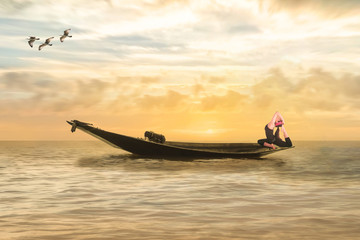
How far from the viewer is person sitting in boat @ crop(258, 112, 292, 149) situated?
2964 centimetres

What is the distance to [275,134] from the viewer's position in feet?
105

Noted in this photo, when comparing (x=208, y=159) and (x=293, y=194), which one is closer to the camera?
(x=293, y=194)

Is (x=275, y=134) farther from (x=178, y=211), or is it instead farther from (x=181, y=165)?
(x=178, y=211)

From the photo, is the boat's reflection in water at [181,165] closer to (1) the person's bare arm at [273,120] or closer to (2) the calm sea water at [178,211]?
(1) the person's bare arm at [273,120]

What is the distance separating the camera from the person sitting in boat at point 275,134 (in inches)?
1167

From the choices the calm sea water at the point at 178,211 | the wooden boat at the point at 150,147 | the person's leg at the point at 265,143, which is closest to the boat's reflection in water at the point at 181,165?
the wooden boat at the point at 150,147

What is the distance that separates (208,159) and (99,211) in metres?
23.0

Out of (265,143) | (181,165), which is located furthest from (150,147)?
(265,143)

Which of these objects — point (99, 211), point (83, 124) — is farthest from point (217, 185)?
point (83, 124)

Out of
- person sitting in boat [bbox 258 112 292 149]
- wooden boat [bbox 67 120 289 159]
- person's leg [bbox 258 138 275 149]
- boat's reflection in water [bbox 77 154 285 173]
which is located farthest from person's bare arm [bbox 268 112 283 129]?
wooden boat [bbox 67 120 289 159]

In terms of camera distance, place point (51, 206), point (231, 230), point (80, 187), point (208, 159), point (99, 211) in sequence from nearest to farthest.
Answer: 1. point (231, 230)
2. point (99, 211)
3. point (51, 206)
4. point (80, 187)
5. point (208, 159)

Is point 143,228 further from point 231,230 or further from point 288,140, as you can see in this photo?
point 288,140

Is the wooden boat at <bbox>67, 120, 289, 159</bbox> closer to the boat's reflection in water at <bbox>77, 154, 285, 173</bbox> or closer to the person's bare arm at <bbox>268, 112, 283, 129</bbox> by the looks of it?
the boat's reflection in water at <bbox>77, 154, 285, 173</bbox>

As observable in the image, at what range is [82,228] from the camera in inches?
347
